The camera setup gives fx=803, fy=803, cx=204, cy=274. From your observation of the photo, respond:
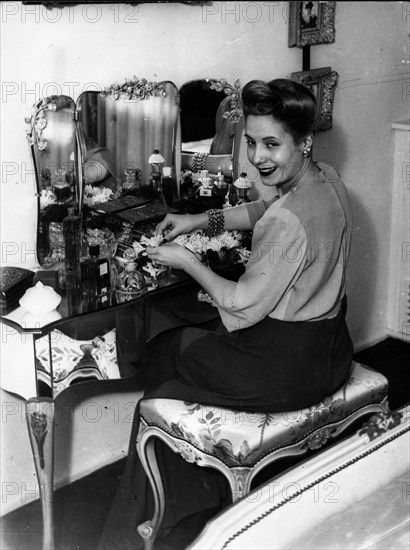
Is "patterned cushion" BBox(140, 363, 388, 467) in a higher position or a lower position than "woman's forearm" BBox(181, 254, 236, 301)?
lower

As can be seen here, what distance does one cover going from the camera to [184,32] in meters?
2.48

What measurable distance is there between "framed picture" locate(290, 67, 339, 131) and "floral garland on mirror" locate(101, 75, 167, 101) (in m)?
0.66

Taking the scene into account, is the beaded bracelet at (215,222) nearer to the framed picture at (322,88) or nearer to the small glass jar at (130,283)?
the small glass jar at (130,283)

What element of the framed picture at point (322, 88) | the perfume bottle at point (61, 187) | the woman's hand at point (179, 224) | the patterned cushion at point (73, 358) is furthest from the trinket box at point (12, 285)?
the framed picture at point (322, 88)

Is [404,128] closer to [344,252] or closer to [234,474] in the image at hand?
[344,252]

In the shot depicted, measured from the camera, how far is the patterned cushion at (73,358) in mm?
2031

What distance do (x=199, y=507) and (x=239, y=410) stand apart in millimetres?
454

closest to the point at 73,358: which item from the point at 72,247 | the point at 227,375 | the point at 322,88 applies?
the point at 72,247

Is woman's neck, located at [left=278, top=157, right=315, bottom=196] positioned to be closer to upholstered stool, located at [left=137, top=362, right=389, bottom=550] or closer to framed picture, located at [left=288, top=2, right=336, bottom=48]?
upholstered stool, located at [left=137, top=362, right=389, bottom=550]

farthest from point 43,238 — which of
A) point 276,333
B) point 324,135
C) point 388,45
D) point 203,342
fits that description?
point 388,45

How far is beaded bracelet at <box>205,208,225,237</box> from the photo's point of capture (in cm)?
246

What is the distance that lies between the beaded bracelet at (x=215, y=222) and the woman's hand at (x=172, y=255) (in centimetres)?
27

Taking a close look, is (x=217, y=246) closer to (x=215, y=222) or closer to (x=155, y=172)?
(x=215, y=222)

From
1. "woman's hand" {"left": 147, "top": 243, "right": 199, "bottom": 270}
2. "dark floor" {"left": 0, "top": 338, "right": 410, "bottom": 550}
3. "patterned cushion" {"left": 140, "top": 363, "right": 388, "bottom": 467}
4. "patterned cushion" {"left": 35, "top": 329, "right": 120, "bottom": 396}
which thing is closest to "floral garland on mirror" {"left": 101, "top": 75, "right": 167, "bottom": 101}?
"woman's hand" {"left": 147, "top": 243, "right": 199, "bottom": 270}
